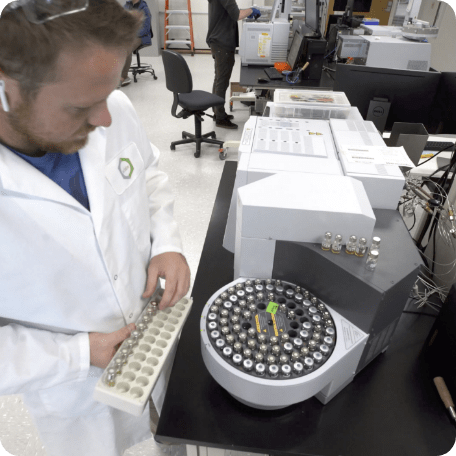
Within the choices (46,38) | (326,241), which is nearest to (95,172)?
(46,38)

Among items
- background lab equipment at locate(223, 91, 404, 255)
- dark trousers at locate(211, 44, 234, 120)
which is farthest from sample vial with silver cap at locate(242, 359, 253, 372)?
dark trousers at locate(211, 44, 234, 120)

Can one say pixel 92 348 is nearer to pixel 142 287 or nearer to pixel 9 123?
pixel 142 287

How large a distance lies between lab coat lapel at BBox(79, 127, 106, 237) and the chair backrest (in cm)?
233

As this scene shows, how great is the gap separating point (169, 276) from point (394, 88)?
153 cm

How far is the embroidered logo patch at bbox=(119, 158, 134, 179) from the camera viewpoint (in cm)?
88

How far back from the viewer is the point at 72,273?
74cm

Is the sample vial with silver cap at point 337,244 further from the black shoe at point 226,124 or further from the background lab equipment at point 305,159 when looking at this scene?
the black shoe at point 226,124

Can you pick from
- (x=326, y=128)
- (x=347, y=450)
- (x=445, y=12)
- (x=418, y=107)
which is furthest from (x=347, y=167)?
(x=445, y=12)

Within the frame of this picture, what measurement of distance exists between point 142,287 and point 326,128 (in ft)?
2.76

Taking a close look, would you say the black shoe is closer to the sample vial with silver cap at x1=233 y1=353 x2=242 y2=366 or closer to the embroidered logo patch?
the embroidered logo patch

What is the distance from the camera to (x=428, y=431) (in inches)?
29.7

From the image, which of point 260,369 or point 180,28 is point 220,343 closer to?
point 260,369

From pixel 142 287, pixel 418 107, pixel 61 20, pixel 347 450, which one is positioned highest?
pixel 61 20

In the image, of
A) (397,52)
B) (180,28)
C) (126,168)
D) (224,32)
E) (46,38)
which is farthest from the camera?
(180,28)
